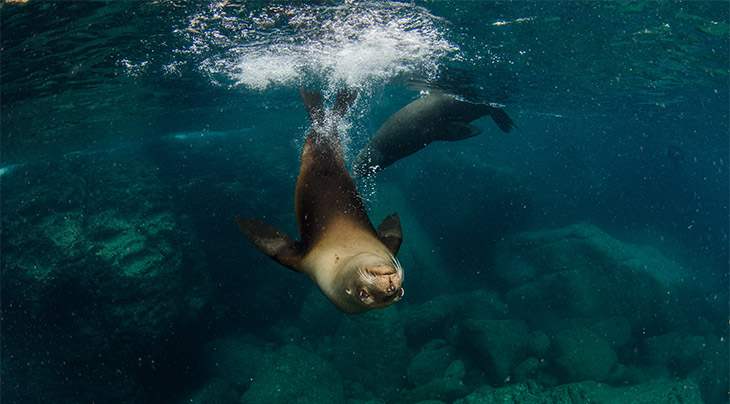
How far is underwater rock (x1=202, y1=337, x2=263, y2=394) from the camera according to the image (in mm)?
9438

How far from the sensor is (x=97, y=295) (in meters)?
8.83

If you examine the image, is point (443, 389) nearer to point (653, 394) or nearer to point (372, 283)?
point (653, 394)

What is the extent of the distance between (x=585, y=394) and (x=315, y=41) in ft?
32.2

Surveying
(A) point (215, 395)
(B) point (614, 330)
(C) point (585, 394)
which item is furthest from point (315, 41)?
(B) point (614, 330)

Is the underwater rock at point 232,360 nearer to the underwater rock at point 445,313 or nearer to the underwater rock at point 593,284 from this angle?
the underwater rock at point 445,313

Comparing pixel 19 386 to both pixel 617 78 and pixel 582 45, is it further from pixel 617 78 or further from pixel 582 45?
pixel 617 78

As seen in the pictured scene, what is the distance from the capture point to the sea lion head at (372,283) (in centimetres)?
170

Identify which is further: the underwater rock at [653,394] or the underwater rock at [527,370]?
the underwater rock at [527,370]

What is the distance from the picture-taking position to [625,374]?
8578 mm

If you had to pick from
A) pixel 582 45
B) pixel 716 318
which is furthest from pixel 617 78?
pixel 716 318

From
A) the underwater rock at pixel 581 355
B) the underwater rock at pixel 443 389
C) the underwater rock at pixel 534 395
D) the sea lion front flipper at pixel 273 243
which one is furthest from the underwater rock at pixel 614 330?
the sea lion front flipper at pixel 273 243

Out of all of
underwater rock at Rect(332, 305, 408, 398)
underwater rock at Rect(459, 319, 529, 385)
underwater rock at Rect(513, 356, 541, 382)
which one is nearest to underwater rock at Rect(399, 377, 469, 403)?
underwater rock at Rect(332, 305, 408, 398)

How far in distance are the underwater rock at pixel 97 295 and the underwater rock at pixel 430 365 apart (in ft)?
21.1

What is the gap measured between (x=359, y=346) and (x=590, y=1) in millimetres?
9266
